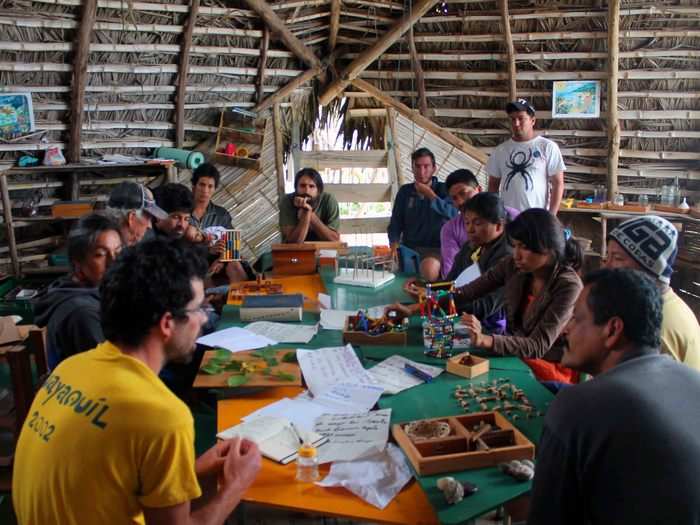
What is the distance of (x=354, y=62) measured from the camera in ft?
24.3

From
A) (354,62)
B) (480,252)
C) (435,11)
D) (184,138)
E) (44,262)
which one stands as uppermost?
(435,11)

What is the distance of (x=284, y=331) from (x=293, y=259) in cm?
140

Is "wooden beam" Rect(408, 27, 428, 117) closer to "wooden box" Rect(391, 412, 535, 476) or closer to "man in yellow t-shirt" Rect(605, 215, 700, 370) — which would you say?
"man in yellow t-shirt" Rect(605, 215, 700, 370)

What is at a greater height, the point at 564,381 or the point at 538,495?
the point at 538,495

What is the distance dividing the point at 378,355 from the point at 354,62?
5273mm

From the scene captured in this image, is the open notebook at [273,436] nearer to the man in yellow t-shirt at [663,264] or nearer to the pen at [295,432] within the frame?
the pen at [295,432]

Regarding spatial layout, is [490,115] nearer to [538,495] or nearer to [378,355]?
[378,355]

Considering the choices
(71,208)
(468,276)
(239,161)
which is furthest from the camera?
(239,161)

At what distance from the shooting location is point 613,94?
23.1ft

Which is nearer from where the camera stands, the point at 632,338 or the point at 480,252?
the point at 632,338

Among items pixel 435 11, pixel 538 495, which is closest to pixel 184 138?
pixel 435 11

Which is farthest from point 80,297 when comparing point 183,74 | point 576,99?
point 576,99

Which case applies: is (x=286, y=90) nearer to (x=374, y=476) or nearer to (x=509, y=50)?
(x=509, y=50)

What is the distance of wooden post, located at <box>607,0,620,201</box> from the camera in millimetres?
6604
